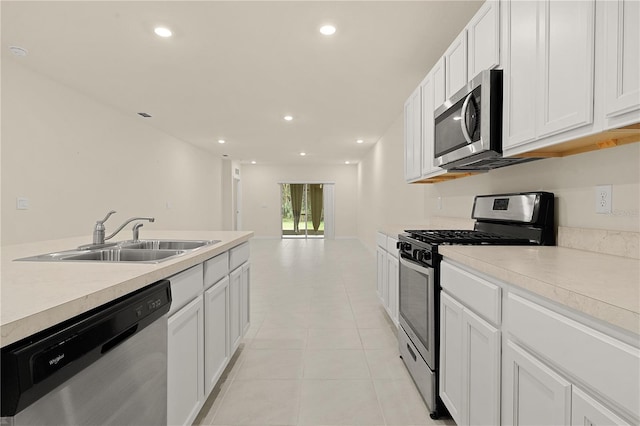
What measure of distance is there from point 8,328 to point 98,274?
0.48 m

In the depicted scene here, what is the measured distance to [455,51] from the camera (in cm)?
222

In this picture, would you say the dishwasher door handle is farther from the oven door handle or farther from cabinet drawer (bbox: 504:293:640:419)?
the oven door handle

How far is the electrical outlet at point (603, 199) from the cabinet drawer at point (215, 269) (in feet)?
6.42

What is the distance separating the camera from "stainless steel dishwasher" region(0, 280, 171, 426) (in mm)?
661

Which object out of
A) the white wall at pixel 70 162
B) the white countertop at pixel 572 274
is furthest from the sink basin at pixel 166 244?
the white countertop at pixel 572 274

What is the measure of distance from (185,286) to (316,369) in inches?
49.8

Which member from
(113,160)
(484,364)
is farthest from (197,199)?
(484,364)

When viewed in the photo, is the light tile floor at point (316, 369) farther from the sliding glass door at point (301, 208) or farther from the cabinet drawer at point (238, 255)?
the sliding glass door at point (301, 208)

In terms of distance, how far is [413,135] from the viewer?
3.23 metres

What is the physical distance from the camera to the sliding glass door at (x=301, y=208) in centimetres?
A: 1145

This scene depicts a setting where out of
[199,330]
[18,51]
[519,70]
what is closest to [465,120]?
[519,70]

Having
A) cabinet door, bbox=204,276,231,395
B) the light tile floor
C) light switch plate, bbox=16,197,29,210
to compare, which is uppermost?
light switch plate, bbox=16,197,29,210

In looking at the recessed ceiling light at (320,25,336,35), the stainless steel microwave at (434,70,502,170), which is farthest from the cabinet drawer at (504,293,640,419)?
the recessed ceiling light at (320,25,336,35)

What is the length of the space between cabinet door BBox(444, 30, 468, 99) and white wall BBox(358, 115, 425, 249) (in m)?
1.92
